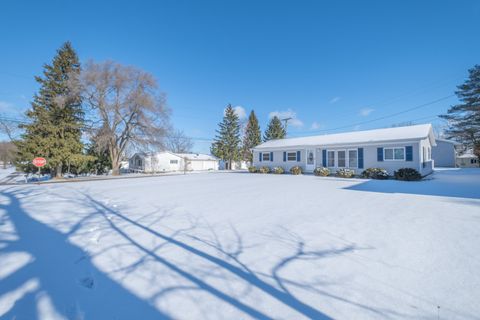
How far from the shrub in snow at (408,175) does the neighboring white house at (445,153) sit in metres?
20.7

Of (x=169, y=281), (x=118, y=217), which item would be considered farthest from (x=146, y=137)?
(x=169, y=281)

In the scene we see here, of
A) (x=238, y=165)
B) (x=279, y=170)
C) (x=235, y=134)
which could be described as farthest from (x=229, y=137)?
(x=279, y=170)

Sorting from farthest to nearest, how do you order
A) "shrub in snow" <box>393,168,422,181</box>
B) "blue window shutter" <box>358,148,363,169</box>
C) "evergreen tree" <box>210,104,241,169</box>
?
"evergreen tree" <box>210,104,241,169</box>
"blue window shutter" <box>358,148,363,169</box>
"shrub in snow" <box>393,168,422,181</box>

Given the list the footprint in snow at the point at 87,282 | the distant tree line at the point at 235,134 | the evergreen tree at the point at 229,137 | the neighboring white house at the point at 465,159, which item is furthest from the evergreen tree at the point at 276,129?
the footprint in snow at the point at 87,282

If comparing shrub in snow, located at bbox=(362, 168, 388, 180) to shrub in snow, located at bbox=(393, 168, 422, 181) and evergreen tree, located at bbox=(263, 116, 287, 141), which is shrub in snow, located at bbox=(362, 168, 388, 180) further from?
evergreen tree, located at bbox=(263, 116, 287, 141)

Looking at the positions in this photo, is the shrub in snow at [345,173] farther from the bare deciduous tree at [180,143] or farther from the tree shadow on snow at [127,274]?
the bare deciduous tree at [180,143]

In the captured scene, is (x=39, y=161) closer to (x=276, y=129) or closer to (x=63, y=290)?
(x=63, y=290)

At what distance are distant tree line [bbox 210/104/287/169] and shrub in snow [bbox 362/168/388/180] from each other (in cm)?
2007

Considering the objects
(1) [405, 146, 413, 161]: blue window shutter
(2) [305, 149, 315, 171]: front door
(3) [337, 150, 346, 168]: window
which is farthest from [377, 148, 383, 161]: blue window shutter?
(2) [305, 149, 315, 171]: front door

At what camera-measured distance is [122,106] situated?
21.4 metres

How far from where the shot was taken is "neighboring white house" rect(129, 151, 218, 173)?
108ft

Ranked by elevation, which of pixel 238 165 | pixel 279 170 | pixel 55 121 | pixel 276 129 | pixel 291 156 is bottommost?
pixel 279 170

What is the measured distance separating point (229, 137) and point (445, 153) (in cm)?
2978

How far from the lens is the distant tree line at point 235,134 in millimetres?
34969
